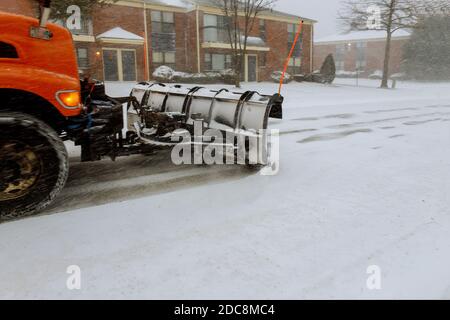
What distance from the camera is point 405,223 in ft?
12.1

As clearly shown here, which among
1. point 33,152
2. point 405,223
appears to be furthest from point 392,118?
point 33,152

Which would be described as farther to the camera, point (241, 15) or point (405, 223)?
point (241, 15)

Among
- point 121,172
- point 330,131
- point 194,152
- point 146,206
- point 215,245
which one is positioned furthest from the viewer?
point 330,131

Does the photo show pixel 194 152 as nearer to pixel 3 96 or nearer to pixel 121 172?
pixel 121 172

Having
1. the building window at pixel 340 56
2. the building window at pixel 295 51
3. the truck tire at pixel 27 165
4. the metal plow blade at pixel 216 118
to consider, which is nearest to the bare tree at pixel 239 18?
the building window at pixel 295 51

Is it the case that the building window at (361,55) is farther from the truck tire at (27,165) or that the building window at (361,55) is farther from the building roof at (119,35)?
the truck tire at (27,165)

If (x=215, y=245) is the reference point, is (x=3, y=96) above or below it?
above

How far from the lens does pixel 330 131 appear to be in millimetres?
9117

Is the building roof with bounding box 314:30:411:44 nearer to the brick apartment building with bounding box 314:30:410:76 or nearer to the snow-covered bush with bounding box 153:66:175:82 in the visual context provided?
the brick apartment building with bounding box 314:30:410:76

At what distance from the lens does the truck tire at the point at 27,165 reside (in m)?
→ 3.56

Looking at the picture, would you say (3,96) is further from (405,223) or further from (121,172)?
(405,223)
